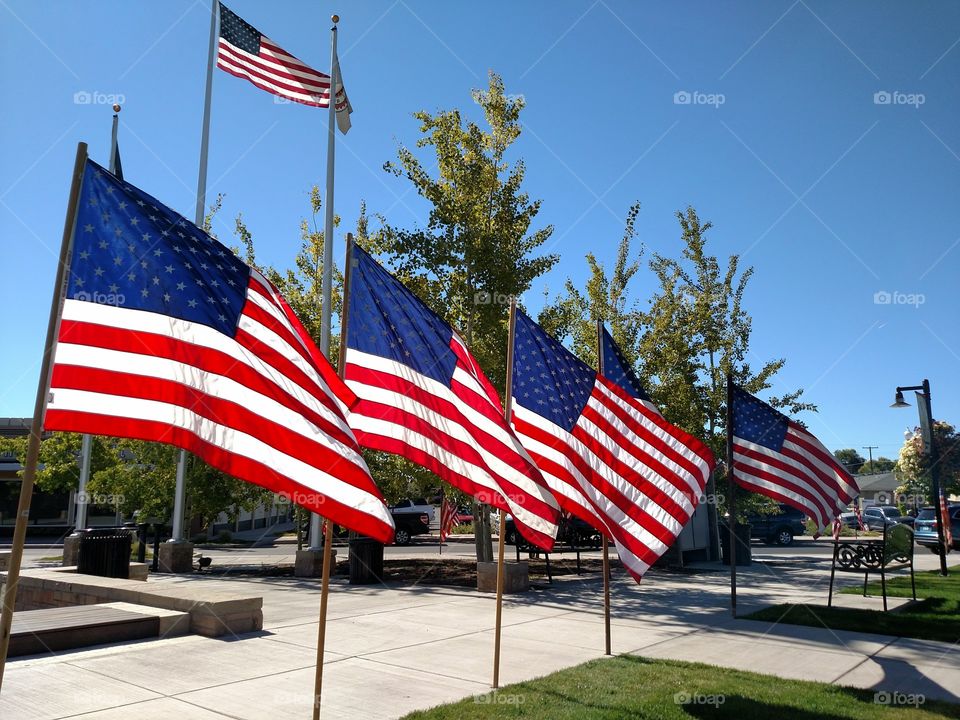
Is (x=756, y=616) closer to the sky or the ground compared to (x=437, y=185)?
closer to the ground

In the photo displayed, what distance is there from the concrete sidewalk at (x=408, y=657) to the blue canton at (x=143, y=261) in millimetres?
3500

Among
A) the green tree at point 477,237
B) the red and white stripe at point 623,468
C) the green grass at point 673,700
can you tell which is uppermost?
the green tree at point 477,237

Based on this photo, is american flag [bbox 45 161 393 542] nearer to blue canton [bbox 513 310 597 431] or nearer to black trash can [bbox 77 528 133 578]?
blue canton [bbox 513 310 597 431]

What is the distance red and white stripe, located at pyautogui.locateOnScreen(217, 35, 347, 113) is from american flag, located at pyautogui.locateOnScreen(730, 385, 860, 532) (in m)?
12.6

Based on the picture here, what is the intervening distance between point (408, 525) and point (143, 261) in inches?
1253

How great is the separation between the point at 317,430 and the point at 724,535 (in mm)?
22192

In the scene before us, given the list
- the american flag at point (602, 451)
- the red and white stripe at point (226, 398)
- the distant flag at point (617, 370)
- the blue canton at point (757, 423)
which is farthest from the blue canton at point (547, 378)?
the blue canton at point (757, 423)

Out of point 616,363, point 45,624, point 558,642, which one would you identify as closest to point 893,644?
point 558,642

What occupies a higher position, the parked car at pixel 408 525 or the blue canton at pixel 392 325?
the blue canton at pixel 392 325

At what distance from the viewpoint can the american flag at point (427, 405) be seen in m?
6.39

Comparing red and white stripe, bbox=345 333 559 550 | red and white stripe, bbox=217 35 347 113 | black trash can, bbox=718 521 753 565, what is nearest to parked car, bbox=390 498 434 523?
black trash can, bbox=718 521 753 565

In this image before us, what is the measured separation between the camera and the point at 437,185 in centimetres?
1728

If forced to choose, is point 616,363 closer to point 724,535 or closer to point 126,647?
point 126,647

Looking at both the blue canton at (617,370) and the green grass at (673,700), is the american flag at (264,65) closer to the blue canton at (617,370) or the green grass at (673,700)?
the blue canton at (617,370)
